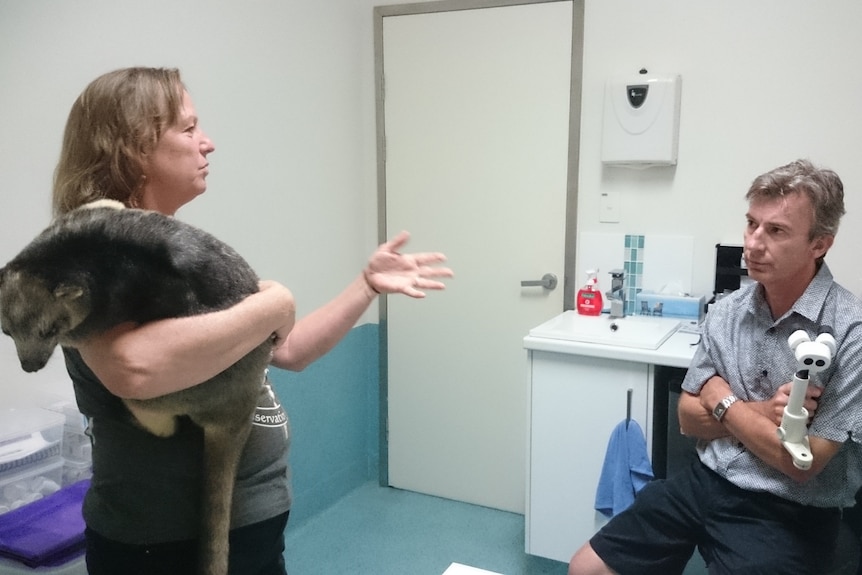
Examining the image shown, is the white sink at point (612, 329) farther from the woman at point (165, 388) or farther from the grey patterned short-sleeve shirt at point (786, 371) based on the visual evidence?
the woman at point (165, 388)

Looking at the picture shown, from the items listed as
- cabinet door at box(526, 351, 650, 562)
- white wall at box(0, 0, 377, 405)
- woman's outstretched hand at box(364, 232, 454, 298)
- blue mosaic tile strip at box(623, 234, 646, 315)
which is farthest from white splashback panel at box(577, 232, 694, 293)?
woman's outstretched hand at box(364, 232, 454, 298)

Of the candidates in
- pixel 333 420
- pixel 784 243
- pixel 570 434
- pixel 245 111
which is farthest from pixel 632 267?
pixel 245 111

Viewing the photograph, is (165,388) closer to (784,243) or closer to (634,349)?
(784,243)

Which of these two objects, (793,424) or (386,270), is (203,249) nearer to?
(386,270)

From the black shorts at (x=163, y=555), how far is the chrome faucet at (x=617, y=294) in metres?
1.83

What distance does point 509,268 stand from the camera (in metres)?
3.01

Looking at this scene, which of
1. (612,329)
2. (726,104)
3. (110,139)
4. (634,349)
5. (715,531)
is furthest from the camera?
(726,104)

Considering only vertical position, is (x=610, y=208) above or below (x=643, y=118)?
below

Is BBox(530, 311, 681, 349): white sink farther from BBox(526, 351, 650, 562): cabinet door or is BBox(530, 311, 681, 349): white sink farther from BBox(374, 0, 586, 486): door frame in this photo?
BBox(374, 0, 586, 486): door frame

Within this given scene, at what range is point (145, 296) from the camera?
0.96 m

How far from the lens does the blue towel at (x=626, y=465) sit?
2213mm

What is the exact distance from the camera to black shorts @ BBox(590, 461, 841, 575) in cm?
161

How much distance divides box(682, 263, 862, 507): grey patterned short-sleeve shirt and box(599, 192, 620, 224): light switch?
1024mm

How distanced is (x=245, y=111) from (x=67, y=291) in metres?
1.77
